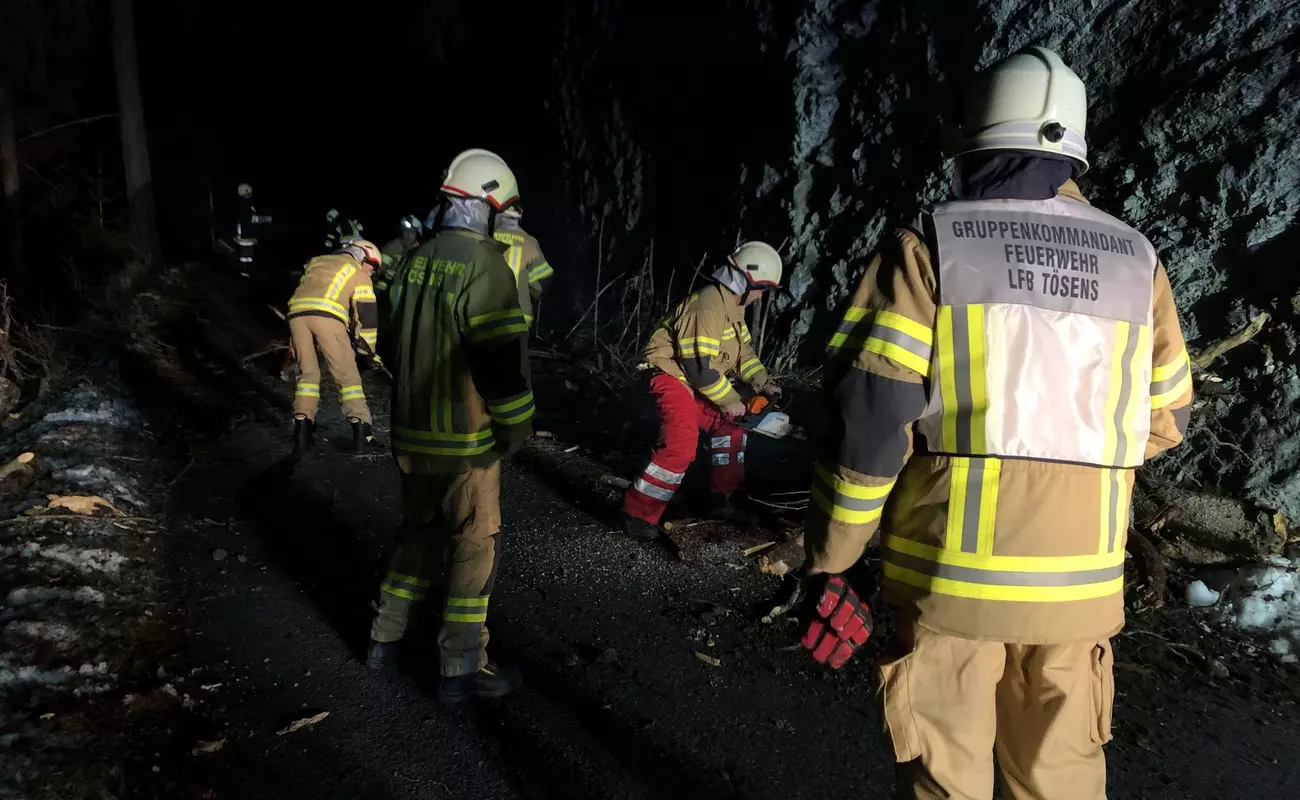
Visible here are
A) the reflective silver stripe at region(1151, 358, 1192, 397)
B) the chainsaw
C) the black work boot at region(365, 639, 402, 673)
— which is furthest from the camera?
the chainsaw

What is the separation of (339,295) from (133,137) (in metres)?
10.7

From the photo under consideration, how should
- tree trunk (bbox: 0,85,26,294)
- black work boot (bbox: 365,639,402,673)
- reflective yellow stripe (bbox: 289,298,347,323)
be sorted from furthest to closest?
tree trunk (bbox: 0,85,26,294) < reflective yellow stripe (bbox: 289,298,347,323) < black work boot (bbox: 365,639,402,673)

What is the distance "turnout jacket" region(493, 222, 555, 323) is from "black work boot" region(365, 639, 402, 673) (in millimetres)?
2578

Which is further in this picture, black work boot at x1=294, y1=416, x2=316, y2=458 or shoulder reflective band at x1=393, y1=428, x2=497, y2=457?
black work boot at x1=294, y1=416, x2=316, y2=458

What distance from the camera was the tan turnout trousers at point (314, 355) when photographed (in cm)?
619

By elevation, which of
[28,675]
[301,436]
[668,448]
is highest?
[668,448]

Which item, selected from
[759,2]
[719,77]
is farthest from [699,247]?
[759,2]

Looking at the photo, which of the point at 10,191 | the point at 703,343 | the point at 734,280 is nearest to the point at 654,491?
the point at 703,343

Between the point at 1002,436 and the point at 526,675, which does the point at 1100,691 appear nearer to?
the point at 1002,436

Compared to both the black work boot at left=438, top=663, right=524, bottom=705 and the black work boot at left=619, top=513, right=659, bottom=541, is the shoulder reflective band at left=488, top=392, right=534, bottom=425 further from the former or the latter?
the black work boot at left=619, top=513, right=659, bottom=541

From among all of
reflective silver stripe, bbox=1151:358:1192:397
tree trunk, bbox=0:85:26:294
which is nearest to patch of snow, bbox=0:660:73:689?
reflective silver stripe, bbox=1151:358:1192:397

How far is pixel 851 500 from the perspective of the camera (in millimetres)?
1876

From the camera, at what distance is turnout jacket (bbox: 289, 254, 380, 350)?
612cm

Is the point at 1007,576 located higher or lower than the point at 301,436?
higher
